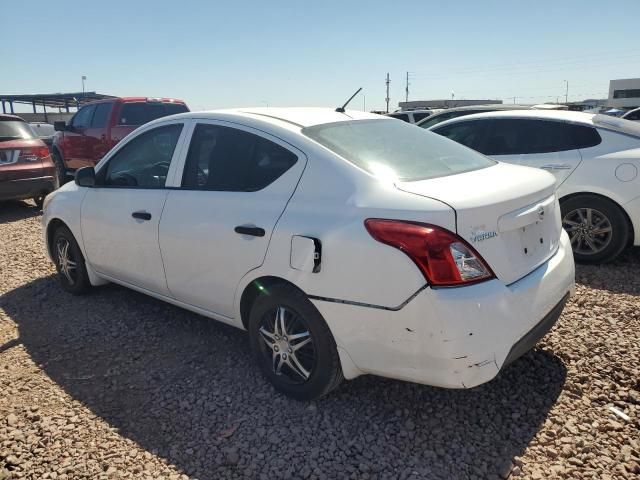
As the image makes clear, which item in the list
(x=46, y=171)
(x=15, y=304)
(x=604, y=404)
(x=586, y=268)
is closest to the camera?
(x=604, y=404)

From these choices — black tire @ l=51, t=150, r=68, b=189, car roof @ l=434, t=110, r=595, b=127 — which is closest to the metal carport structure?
black tire @ l=51, t=150, r=68, b=189

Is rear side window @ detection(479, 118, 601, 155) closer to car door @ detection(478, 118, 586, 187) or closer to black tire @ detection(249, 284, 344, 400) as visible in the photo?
car door @ detection(478, 118, 586, 187)

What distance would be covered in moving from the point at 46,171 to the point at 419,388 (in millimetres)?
8010

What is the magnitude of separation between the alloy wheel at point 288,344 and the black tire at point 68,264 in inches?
91.5

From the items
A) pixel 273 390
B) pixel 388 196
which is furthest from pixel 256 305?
pixel 388 196

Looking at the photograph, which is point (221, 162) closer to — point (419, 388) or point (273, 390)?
point (273, 390)

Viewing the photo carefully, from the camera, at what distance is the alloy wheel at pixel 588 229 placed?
498 centimetres

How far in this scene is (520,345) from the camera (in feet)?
7.92

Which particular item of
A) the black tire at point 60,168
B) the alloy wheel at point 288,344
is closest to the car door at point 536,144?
the alloy wheel at point 288,344

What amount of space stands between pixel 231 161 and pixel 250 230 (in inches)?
22.2

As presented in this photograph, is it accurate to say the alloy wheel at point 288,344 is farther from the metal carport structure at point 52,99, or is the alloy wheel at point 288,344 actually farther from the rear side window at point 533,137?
the metal carport structure at point 52,99

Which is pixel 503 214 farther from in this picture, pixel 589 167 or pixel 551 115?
pixel 551 115

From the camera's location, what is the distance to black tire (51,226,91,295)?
4441 millimetres

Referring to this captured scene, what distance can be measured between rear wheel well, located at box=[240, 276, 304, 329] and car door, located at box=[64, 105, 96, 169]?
863cm
